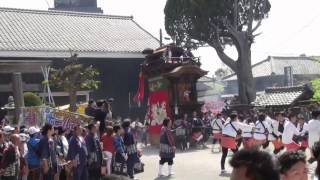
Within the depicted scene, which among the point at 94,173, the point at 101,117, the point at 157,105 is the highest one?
the point at 157,105

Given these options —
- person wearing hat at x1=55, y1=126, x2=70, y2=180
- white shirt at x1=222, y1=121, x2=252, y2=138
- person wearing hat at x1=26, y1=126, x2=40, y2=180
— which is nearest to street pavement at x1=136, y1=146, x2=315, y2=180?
white shirt at x1=222, y1=121, x2=252, y2=138

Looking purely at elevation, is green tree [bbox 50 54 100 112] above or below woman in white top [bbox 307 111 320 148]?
above

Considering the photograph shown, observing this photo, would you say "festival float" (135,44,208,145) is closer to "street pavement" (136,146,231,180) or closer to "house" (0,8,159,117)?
"street pavement" (136,146,231,180)

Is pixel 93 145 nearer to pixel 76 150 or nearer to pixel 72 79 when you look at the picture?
pixel 76 150

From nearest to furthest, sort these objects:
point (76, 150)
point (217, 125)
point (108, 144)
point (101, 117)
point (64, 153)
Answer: point (76, 150), point (64, 153), point (108, 144), point (101, 117), point (217, 125)

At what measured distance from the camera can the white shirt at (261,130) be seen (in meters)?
14.6

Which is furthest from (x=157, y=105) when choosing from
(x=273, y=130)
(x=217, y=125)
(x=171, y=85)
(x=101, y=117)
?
(x=101, y=117)

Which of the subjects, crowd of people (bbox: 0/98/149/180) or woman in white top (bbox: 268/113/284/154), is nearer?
crowd of people (bbox: 0/98/149/180)

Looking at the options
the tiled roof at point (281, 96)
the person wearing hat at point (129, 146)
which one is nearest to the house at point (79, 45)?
the tiled roof at point (281, 96)

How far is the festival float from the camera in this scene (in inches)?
838

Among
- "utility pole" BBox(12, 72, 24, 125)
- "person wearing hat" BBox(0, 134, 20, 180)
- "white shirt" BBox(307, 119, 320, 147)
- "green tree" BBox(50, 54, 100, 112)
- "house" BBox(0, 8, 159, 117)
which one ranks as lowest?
"person wearing hat" BBox(0, 134, 20, 180)

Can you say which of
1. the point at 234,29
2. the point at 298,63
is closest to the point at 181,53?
the point at 234,29

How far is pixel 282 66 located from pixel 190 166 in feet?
130

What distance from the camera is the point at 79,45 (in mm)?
26469
